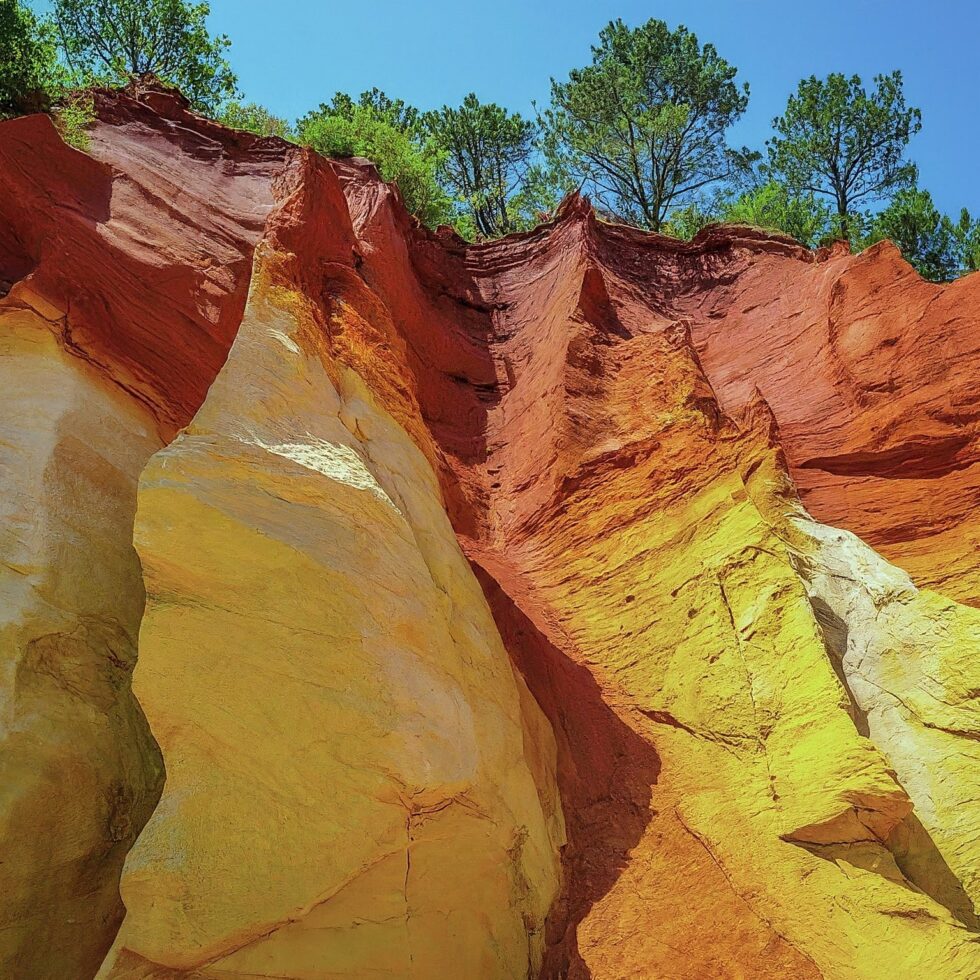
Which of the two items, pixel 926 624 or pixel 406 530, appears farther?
pixel 926 624

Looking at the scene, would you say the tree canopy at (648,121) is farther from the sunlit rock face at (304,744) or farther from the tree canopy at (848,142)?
the sunlit rock face at (304,744)

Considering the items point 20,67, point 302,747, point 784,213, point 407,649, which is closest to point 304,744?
point 302,747

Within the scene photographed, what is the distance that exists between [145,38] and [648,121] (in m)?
12.7

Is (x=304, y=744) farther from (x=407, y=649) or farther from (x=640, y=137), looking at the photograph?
(x=640, y=137)

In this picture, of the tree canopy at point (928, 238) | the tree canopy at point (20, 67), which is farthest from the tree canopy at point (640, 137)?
the tree canopy at point (20, 67)

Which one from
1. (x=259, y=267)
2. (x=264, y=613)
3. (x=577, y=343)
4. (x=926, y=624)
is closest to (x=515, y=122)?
(x=577, y=343)

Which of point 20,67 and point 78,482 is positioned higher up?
point 20,67

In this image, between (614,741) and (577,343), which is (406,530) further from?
(577,343)

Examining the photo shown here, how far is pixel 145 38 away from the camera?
2041 centimetres

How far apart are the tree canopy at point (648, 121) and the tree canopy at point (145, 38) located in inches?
355

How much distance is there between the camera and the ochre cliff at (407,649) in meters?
4.80

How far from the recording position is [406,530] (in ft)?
19.8

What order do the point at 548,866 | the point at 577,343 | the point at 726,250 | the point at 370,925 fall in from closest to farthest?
A: the point at 370,925 → the point at 548,866 → the point at 577,343 → the point at 726,250

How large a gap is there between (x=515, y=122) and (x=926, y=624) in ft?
69.8
